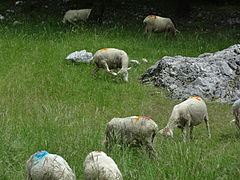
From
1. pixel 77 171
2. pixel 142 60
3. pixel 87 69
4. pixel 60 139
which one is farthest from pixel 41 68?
pixel 77 171

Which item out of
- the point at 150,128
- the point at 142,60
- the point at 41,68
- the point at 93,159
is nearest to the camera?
the point at 93,159

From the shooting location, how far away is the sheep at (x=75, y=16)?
55.7 feet

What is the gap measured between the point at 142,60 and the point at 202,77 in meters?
2.53

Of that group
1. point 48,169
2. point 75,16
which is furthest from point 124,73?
point 75,16

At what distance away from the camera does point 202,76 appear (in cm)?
1027

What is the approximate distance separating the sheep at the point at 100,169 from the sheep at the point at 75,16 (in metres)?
12.8

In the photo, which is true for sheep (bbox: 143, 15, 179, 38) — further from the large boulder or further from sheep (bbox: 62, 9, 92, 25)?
the large boulder

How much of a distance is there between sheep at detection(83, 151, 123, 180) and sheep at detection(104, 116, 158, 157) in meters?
1.18

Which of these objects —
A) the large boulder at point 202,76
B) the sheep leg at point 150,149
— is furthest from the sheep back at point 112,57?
the sheep leg at point 150,149

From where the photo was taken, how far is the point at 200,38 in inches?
611

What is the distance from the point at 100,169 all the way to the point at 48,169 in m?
0.48

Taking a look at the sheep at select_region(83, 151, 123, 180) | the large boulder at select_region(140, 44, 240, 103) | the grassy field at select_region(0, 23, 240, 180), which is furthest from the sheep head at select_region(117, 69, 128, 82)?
the sheep at select_region(83, 151, 123, 180)

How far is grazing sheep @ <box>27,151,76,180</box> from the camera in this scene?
4266mm

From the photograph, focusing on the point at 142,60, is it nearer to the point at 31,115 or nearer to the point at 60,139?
the point at 31,115
